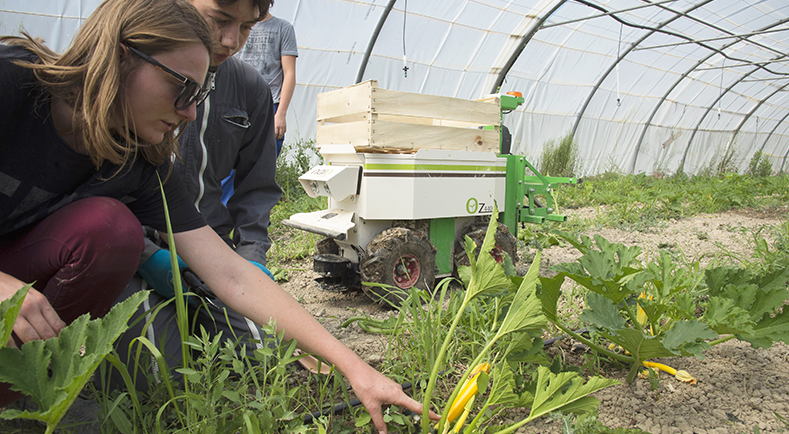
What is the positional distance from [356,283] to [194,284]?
1541mm

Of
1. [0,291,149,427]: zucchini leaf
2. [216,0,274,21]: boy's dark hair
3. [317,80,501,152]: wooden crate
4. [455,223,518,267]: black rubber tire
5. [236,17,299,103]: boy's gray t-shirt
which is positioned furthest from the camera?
[236,17,299,103]: boy's gray t-shirt

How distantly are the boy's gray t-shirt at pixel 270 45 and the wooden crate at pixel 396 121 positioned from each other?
0.47 meters

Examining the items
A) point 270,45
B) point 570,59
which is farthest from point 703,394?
point 570,59

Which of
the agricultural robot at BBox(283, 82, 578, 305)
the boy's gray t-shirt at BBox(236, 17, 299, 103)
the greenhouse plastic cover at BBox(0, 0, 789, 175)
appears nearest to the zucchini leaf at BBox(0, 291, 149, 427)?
the agricultural robot at BBox(283, 82, 578, 305)

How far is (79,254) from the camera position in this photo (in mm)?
1094

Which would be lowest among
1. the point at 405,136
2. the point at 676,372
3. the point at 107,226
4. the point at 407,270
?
the point at 407,270

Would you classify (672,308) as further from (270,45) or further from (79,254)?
(270,45)

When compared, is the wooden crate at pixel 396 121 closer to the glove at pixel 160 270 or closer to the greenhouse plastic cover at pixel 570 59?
the glove at pixel 160 270

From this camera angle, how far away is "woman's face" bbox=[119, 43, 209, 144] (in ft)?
3.46

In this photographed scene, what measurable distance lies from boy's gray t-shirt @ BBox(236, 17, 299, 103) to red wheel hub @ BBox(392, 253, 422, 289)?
1.57 m

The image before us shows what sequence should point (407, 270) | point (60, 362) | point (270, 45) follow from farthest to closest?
1. point (270, 45)
2. point (407, 270)
3. point (60, 362)

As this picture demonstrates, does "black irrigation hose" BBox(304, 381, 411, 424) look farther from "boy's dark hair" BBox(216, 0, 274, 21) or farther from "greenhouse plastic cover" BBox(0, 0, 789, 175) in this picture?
"greenhouse plastic cover" BBox(0, 0, 789, 175)

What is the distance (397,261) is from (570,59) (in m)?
7.70

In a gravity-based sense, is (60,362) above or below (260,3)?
below
